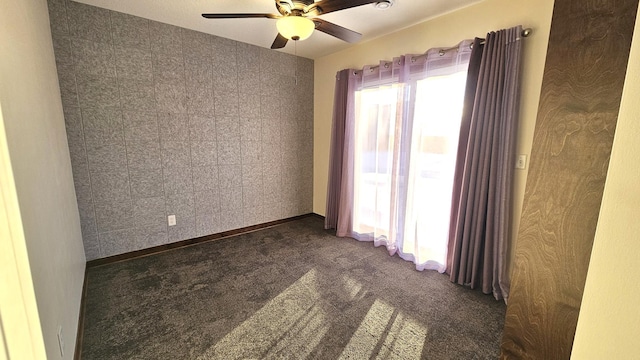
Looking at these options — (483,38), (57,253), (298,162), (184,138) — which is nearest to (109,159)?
(184,138)

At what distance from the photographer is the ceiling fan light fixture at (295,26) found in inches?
68.2

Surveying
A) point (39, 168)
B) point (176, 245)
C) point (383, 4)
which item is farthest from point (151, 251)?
point (383, 4)

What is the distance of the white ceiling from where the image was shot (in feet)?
7.19

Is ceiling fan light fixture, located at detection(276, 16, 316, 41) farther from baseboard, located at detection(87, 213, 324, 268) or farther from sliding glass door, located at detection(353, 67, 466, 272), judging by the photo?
baseboard, located at detection(87, 213, 324, 268)

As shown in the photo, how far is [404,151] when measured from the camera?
2.70 m

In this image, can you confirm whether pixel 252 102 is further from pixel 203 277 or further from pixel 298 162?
pixel 203 277

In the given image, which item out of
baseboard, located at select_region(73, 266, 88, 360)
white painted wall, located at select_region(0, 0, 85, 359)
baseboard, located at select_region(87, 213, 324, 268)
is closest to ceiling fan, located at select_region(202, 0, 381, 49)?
white painted wall, located at select_region(0, 0, 85, 359)

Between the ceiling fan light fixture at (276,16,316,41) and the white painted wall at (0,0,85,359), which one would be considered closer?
the white painted wall at (0,0,85,359)

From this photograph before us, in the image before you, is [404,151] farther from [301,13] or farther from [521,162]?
[301,13]

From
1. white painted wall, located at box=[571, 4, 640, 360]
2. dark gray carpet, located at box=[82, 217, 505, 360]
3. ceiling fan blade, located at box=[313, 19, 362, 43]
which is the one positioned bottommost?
dark gray carpet, located at box=[82, 217, 505, 360]

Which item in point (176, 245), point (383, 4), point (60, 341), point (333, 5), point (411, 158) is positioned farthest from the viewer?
point (176, 245)

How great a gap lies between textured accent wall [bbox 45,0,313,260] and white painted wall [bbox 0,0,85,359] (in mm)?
362

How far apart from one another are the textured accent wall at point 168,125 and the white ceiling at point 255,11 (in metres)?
0.16

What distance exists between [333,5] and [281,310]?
2183mm
